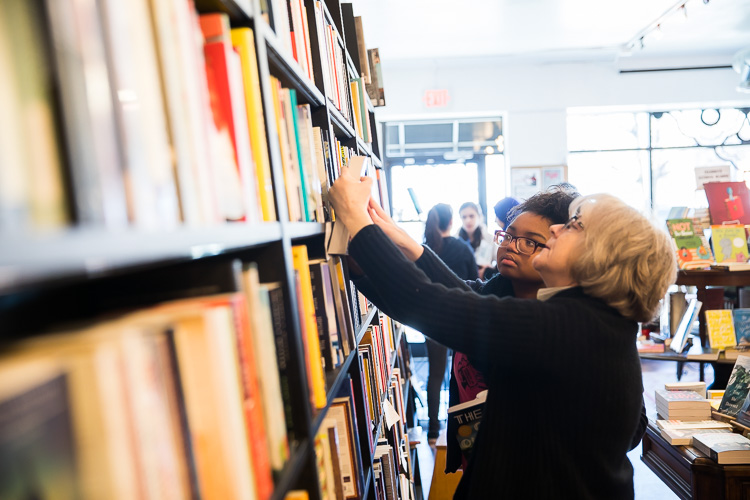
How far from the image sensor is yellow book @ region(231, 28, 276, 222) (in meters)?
0.73

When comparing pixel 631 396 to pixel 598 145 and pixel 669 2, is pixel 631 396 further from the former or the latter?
pixel 598 145

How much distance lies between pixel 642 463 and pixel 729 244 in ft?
5.16

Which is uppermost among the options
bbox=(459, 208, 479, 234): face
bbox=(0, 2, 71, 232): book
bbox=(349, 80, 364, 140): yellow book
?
bbox=(349, 80, 364, 140): yellow book

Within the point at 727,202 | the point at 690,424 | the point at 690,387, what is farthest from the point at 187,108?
the point at 727,202

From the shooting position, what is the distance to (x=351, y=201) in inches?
45.2

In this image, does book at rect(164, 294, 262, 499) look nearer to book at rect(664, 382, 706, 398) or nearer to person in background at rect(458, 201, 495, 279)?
book at rect(664, 382, 706, 398)

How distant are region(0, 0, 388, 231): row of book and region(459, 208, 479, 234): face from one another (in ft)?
14.3

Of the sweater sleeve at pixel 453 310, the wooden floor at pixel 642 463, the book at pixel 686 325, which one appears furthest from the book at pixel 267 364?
the book at pixel 686 325

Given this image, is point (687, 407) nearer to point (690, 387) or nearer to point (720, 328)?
point (690, 387)

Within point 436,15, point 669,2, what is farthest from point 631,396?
point 669,2

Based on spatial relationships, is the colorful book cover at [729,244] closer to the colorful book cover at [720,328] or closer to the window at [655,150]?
the colorful book cover at [720,328]

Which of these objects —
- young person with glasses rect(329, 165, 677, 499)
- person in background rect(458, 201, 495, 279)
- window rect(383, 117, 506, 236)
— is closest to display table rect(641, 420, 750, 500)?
young person with glasses rect(329, 165, 677, 499)

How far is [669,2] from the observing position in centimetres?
454

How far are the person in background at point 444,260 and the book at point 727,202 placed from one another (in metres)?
1.58
